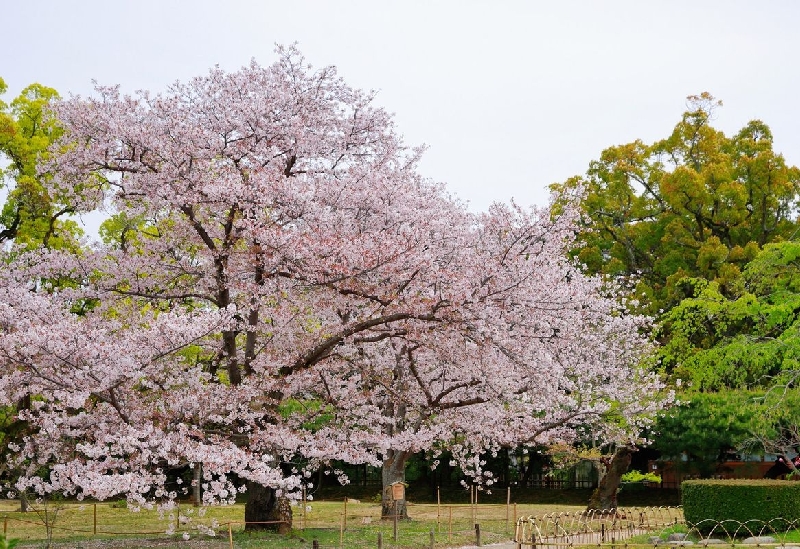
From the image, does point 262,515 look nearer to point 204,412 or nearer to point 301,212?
point 204,412

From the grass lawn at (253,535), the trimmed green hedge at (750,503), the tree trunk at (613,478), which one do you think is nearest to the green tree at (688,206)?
the tree trunk at (613,478)

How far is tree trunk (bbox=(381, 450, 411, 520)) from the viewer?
22.7 metres

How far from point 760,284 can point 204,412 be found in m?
12.7

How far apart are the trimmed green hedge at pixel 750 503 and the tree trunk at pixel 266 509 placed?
8.18m

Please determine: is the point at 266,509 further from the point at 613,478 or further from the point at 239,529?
the point at 613,478

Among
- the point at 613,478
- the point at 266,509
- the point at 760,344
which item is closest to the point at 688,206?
the point at 613,478

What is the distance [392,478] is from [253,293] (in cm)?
987

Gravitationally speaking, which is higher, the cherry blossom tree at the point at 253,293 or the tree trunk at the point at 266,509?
the cherry blossom tree at the point at 253,293

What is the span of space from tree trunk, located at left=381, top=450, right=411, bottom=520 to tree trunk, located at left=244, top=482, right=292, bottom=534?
4841 mm

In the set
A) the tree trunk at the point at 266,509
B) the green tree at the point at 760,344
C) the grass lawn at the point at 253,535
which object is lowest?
the grass lawn at the point at 253,535

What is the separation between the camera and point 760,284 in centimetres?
1925

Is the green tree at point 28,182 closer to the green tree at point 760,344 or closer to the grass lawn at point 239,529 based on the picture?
the grass lawn at point 239,529

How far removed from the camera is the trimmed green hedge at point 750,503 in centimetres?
1511

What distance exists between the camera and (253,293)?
1494 cm
